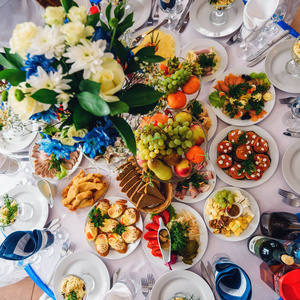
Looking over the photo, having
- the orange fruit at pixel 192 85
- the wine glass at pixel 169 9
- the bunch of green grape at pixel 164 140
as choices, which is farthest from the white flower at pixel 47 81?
the wine glass at pixel 169 9

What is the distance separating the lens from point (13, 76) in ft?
2.15

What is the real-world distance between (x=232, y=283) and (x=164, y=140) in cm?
71

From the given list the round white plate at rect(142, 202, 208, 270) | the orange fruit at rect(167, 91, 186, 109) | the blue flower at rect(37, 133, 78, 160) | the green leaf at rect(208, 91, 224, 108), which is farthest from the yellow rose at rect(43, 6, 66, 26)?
the round white plate at rect(142, 202, 208, 270)

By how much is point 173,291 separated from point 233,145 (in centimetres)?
83

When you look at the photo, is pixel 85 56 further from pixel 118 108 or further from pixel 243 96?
pixel 243 96

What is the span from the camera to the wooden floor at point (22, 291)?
2.32 m

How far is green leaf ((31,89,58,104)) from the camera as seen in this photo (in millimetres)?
577

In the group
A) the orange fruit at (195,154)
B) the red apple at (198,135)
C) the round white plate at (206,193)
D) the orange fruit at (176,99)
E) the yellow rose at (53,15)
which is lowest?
the round white plate at (206,193)

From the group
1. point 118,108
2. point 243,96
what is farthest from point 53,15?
point 243,96

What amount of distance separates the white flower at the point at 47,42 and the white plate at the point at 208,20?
3.51 ft

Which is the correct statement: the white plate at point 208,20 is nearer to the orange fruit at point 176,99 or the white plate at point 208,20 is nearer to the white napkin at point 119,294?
the orange fruit at point 176,99

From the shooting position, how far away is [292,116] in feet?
4.09

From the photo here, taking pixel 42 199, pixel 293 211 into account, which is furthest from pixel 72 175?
pixel 293 211

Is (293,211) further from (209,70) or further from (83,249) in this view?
(83,249)
